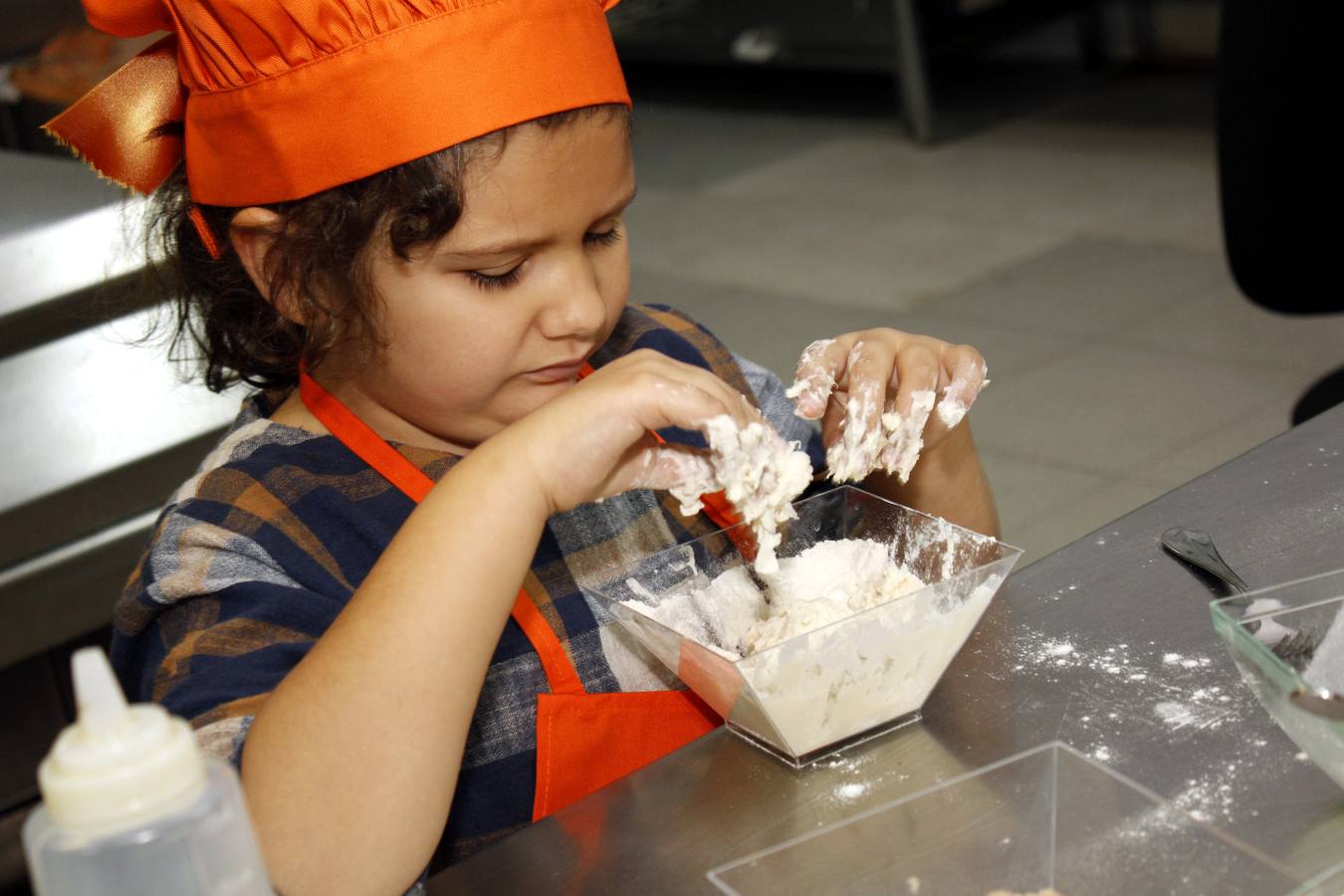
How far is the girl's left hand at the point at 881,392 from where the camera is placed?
103 centimetres

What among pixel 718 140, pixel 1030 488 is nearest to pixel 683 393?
pixel 1030 488

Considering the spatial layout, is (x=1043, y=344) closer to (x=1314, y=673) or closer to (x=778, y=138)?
(x=778, y=138)

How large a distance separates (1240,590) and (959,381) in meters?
0.27

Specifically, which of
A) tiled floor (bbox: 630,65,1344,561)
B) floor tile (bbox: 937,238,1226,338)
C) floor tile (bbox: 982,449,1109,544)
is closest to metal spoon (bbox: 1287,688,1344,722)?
tiled floor (bbox: 630,65,1344,561)

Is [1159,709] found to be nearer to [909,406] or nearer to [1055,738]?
[1055,738]

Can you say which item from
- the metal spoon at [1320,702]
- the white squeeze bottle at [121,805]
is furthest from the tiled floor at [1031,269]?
the white squeeze bottle at [121,805]

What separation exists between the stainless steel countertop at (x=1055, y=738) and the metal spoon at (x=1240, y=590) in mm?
10

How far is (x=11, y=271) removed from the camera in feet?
5.91

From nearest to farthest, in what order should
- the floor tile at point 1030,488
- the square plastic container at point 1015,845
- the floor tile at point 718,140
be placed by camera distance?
the square plastic container at point 1015,845
the floor tile at point 1030,488
the floor tile at point 718,140

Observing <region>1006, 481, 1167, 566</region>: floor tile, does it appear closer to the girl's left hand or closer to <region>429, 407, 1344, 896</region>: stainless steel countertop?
the girl's left hand

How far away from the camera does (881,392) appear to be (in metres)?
1.05

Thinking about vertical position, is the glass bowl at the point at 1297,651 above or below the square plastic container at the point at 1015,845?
above

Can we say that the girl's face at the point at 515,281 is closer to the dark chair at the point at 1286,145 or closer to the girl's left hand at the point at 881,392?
→ the girl's left hand at the point at 881,392

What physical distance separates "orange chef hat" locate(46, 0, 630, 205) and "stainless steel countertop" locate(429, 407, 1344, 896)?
435 mm
